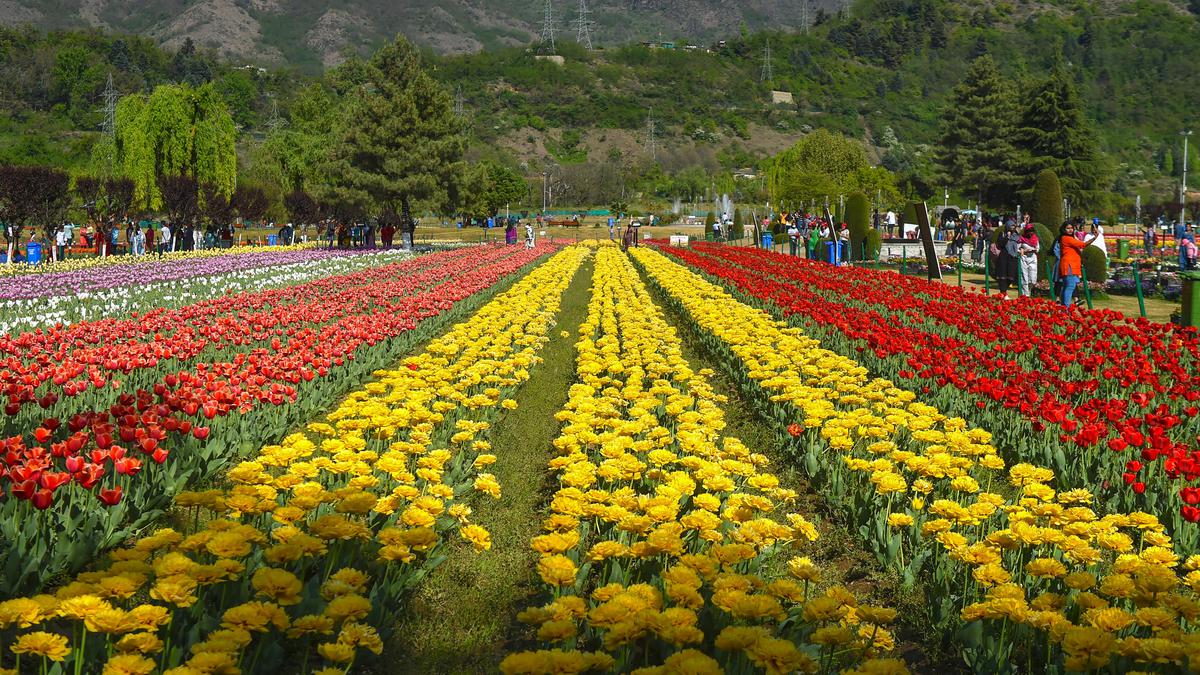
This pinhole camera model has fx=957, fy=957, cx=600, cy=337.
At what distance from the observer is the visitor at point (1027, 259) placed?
1880 cm

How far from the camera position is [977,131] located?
3632 inches

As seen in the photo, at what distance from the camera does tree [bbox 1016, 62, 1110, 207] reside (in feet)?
241

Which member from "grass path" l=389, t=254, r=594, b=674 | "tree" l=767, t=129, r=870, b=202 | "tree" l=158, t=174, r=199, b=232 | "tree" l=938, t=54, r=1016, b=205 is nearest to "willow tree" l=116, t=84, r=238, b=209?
"tree" l=158, t=174, r=199, b=232

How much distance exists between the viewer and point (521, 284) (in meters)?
21.1

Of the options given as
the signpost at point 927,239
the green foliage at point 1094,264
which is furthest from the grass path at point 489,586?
the green foliage at point 1094,264

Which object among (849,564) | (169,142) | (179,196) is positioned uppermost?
(169,142)

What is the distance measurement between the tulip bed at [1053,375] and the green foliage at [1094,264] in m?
7.40

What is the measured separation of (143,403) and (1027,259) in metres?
17.5

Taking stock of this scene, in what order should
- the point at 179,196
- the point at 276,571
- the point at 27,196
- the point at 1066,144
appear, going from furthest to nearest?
the point at 1066,144 → the point at 179,196 → the point at 27,196 → the point at 276,571

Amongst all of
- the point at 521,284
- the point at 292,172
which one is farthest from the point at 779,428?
the point at 292,172

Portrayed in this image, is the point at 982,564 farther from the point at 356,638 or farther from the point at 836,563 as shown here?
the point at 356,638

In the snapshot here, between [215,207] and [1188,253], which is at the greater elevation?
[215,207]

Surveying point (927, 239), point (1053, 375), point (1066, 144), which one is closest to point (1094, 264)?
point (927, 239)

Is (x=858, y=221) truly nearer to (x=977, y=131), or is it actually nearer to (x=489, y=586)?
(x=489, y=586)
